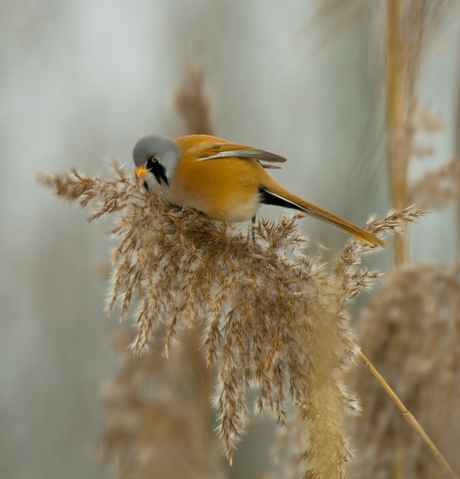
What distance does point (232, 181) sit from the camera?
1.62 meters

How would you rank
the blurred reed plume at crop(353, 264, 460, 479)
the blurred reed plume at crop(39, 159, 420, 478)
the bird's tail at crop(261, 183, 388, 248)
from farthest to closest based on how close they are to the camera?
the blurred reed plume at crop(353, 264, 460, 479)
the bird's tail at crop(261, 183, 388, 248)
the blurred reed plume at crop(39, 159, 420, 478)

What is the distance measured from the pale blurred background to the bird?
8.80 ft

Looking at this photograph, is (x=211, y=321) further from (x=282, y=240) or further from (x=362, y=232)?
(x=362, y=232)

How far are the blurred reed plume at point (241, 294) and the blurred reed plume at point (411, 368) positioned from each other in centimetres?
44

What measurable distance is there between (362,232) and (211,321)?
0.44 m

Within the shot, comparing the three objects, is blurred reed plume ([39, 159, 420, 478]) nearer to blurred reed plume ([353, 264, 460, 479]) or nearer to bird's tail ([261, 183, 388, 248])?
bird's tail ([261, 183, 388, 248])

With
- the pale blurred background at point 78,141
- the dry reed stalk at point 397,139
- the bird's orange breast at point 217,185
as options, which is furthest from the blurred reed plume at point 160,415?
the pale blurred background at point 78,141

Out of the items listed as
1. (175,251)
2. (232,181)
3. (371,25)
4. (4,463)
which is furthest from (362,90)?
(4,463)

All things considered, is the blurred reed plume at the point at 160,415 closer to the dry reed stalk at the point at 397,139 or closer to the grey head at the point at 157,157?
the grey head at the point at 157,157

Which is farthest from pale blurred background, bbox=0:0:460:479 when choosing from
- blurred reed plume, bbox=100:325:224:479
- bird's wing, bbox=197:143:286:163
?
bird's wing, bbox=197:143:286:163

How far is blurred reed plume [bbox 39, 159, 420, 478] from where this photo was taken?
3.64ft

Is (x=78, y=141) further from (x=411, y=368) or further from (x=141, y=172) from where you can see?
(x=411, y=368)

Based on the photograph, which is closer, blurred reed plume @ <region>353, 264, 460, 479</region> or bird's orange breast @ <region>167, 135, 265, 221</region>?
blurred reed plume @ <region>353, 264, 460, 479</region>

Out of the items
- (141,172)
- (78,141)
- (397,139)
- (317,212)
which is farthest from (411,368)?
(78,141)
